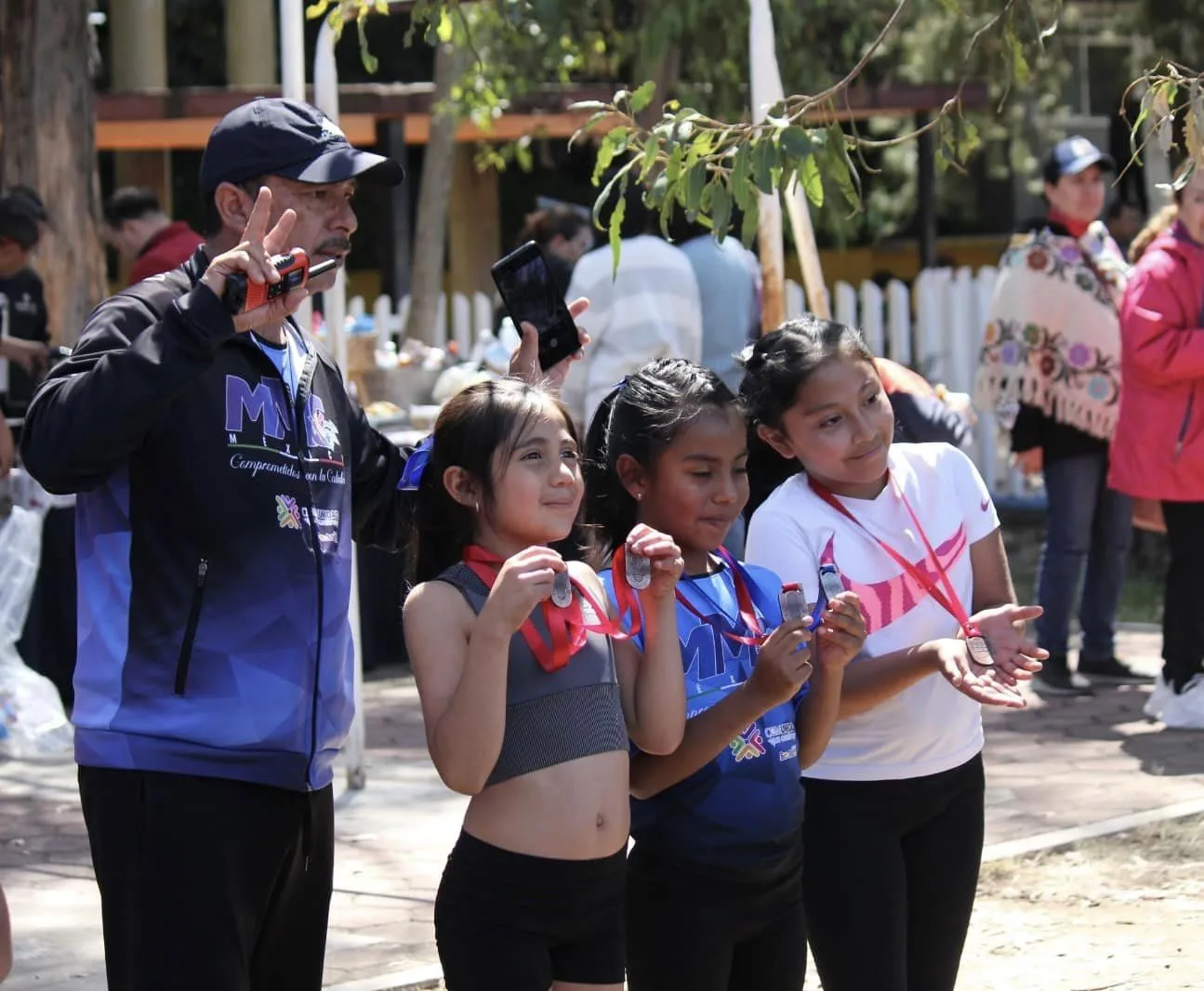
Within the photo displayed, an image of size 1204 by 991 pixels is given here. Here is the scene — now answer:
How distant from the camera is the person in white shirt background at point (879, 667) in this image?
3.53 m

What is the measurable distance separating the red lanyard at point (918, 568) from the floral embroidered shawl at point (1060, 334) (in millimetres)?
4539

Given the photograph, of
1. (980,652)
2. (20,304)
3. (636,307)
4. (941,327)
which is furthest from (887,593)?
(941,327)

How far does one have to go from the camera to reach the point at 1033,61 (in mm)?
5055

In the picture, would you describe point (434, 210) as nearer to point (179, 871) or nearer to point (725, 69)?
point (725, 69)

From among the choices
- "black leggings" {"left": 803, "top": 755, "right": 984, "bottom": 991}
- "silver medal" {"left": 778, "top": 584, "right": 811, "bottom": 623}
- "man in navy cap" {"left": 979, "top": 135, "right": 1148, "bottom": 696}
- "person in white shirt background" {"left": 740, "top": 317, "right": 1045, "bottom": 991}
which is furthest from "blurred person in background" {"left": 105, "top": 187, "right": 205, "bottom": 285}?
"silver medal" {"left": 778, "top": 584, "right": 811, "bottom": 623}

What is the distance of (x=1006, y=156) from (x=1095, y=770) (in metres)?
17.4

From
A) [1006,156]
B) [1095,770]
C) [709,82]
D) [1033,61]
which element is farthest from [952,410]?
[1006,156]

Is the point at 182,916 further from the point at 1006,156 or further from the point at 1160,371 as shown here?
the point at 1006,156

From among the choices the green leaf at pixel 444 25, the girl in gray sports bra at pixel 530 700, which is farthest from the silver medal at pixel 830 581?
the green leaf at pixel 444 25

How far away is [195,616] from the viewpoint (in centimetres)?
304

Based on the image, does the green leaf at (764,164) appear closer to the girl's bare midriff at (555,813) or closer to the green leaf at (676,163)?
the green leaf at (676,163)

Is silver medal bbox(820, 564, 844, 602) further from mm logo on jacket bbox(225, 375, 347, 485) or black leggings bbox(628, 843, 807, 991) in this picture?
mm logo on jacket bbox(225, 375, 347, 485)

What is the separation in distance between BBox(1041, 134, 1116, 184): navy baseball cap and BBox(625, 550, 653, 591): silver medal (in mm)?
5472

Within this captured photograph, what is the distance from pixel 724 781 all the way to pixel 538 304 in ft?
3.26
